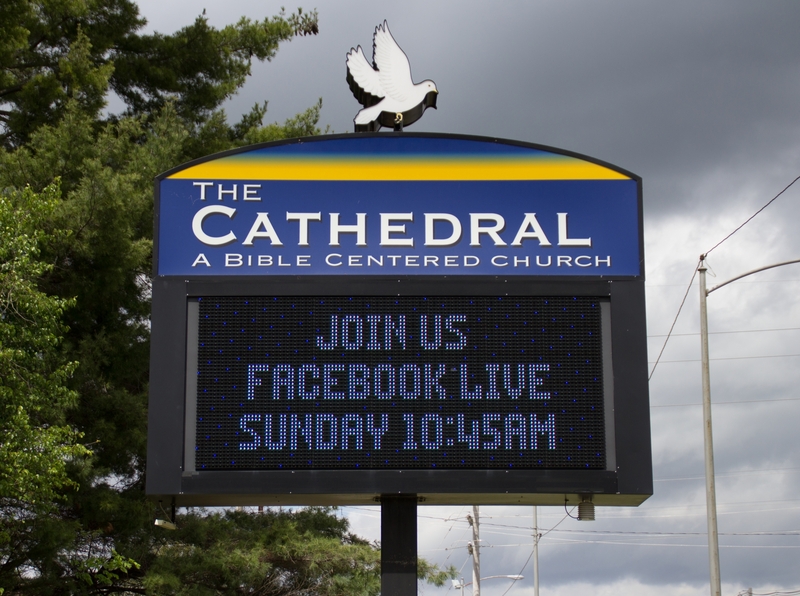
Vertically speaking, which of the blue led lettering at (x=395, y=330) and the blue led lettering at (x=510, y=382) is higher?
the blue led lettering at (x=395, y=330)

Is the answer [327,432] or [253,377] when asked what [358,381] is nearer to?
[327,432]

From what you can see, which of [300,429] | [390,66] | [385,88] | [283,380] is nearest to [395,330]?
[283,380]

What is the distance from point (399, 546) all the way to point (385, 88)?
11.8 ft

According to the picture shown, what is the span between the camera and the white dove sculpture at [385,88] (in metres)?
8.59

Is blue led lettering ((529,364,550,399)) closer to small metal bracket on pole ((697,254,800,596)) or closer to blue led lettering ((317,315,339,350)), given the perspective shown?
blue led lettering ((317,315,339,350))

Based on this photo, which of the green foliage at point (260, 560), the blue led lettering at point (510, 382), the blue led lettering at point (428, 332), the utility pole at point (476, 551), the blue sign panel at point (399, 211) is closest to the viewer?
the blue led lettering at point (510, 382)

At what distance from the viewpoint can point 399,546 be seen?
771 cm

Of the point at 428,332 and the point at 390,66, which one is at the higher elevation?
the point at 390,66

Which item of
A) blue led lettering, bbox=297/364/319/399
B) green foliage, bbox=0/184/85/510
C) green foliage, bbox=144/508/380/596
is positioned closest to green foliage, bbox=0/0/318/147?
green foliage, bbox=0/184/85/510

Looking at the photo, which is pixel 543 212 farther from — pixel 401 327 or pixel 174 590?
pixel 174 590

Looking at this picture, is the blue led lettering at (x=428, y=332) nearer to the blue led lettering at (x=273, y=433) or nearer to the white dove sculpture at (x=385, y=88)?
the blue led lettering at (x=273, y=433)

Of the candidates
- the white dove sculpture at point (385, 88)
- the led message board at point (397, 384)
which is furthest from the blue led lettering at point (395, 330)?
the white dove sculpture at point (385, 88)

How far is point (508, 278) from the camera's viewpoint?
7.55 metres

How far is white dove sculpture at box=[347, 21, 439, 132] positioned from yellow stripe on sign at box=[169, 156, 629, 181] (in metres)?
0.71
